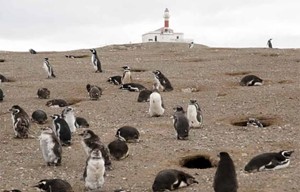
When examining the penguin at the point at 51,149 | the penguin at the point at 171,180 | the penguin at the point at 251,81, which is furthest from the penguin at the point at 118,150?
the penguin at the point at 251,81

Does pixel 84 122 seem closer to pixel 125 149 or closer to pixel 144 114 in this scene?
pixel 144 114

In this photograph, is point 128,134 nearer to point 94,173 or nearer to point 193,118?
point 193,118

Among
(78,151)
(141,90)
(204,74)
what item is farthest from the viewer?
(204,74)

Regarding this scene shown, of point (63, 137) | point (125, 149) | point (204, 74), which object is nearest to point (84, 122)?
point (63, 137)

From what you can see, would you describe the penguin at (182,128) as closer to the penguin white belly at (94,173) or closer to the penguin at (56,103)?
the penguin white belly at (94,173)

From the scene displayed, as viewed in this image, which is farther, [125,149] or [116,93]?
[116,93]

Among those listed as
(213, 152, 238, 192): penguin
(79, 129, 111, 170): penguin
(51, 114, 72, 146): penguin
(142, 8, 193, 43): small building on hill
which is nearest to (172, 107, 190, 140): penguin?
(51, 114, 72, 146): penguin

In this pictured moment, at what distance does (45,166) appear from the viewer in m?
14.3

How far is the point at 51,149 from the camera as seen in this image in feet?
46.4

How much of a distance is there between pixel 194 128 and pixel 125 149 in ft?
14.9

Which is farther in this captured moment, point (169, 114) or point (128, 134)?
point (169, 114)

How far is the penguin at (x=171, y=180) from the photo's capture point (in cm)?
1214

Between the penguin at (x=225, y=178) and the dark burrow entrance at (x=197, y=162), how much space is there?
336 cm

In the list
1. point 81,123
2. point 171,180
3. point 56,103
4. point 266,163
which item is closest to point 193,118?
point 81,123
